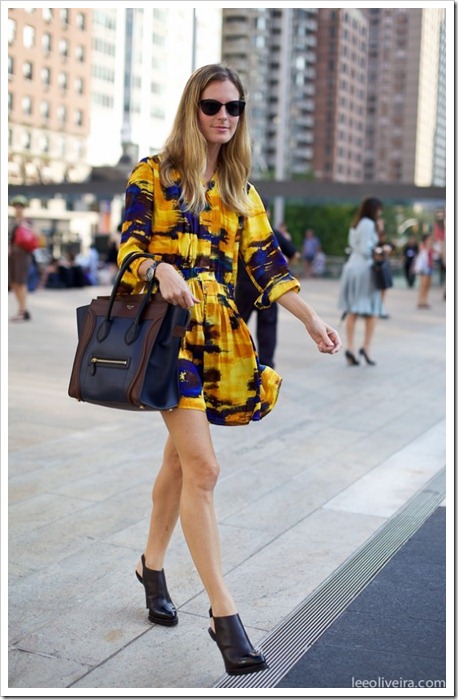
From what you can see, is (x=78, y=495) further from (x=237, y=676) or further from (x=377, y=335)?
(x=377, y=335)

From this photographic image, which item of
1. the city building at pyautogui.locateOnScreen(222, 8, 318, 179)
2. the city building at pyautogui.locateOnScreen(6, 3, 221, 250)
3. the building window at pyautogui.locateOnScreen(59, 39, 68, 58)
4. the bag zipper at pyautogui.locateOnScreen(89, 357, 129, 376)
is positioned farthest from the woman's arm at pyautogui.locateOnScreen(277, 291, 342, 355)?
the city building at pyautogui.locateOnScreen(222, 8, 318, 179)

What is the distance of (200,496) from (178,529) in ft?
5.48

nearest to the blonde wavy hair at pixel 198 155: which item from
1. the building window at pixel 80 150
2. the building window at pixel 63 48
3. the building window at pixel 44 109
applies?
the building window at pixel 44 109

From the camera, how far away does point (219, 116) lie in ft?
10.8

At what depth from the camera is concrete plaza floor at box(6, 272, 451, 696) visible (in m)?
3.32

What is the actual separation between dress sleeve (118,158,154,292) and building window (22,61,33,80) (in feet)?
274

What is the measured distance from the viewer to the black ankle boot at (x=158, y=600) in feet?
11.7

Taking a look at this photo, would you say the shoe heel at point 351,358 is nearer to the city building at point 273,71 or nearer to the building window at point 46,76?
the building window at point 46,76

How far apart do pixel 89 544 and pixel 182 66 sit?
104 metres

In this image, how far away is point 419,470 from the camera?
629cm

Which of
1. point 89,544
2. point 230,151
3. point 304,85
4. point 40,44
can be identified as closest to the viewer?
point 230,151

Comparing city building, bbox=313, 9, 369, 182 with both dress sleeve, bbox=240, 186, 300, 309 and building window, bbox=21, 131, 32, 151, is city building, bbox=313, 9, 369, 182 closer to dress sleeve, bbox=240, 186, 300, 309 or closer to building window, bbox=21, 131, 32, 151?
building window, bbox=21, 131, 32, 151

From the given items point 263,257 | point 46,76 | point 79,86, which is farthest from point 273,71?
point 263,257

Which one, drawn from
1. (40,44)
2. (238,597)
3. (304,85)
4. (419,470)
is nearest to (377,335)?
(419,470)
